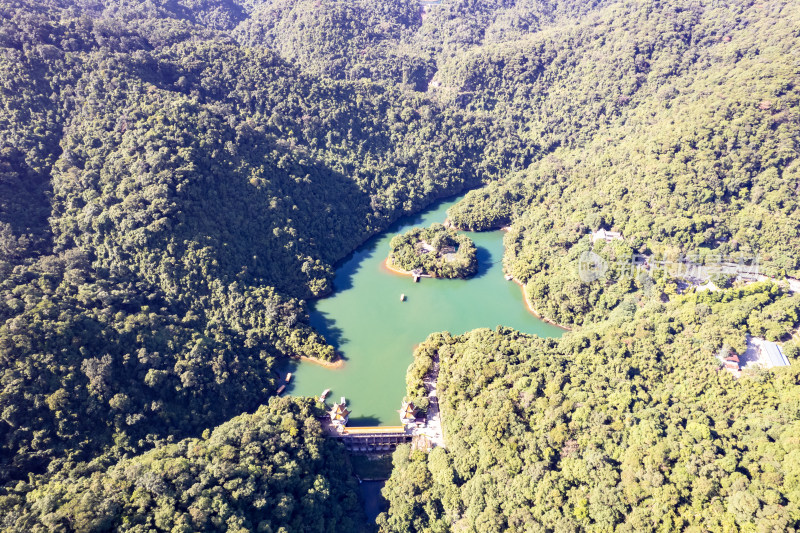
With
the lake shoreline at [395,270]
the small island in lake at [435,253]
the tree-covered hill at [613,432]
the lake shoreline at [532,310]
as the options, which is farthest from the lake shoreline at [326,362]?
the lake shoreline at [532,310]

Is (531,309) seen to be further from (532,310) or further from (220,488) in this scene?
(220,488)

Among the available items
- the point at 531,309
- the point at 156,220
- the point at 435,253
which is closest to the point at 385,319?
the point at 435,253

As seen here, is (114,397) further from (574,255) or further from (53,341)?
(574,255)

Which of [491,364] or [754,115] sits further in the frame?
[754,115]

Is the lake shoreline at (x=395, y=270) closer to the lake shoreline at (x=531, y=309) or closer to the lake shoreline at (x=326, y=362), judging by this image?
the lake shoreline at (x=531, y=309)

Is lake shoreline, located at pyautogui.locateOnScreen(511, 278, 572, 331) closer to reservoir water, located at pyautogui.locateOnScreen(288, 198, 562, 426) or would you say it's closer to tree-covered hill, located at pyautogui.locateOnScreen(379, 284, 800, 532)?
reservoir water, located at pyautogui.locateOnScreen(288, 198, 562, 426)

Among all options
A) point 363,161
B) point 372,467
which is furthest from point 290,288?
point 363,161
